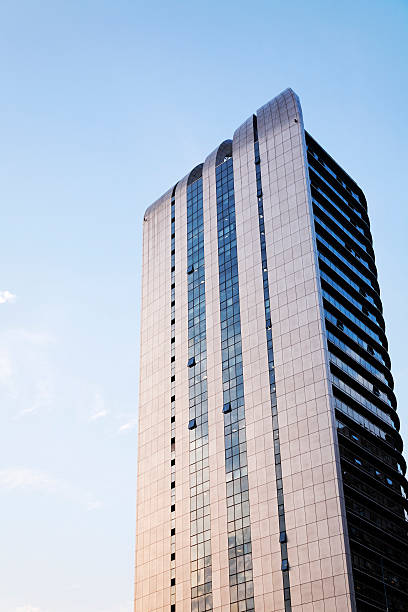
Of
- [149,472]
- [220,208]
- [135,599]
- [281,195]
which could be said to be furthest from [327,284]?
[135,599]

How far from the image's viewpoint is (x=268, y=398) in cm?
9525

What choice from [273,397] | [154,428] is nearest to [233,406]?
[273,397]

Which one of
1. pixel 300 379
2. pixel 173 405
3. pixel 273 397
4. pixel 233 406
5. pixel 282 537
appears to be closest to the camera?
pixel 282 537

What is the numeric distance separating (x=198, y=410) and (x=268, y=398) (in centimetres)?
1248

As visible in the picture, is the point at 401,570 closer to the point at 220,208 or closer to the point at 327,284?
the point at 327,284

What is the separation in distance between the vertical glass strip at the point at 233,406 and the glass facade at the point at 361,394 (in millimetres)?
12092

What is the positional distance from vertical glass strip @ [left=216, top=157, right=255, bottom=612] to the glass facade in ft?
39.7

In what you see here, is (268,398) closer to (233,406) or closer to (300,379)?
(300,379)

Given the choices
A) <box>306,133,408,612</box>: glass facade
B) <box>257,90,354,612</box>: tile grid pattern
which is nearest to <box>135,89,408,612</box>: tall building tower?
<box>257,90,354,612</box>: tile grid pattern

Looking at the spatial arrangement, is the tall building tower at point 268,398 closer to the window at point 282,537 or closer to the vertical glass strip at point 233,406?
the vertical glass strip at point 233,406

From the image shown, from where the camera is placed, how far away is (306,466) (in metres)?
87.2

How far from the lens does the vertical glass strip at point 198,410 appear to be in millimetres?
92938

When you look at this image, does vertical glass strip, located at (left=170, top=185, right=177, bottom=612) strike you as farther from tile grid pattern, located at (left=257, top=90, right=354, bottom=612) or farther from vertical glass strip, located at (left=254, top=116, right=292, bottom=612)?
tile grid pattern, located at (left=257, top=90, right=354, bottom=612)

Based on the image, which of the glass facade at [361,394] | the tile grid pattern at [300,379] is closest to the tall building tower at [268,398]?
the tile grid pattern at [300,379]
